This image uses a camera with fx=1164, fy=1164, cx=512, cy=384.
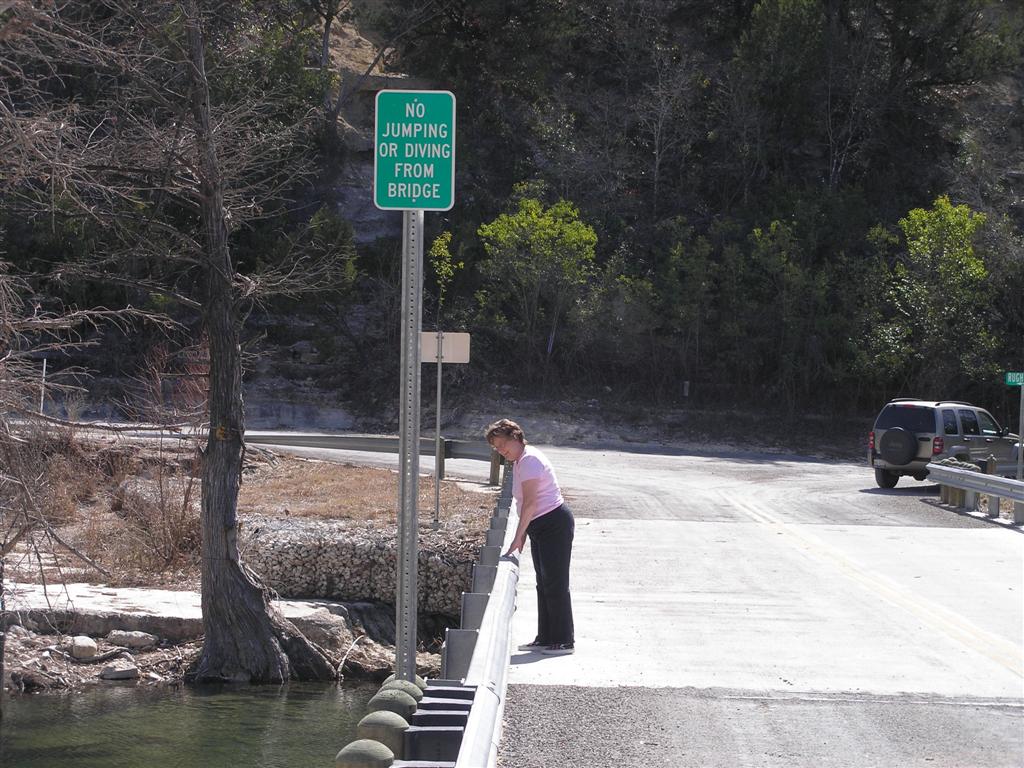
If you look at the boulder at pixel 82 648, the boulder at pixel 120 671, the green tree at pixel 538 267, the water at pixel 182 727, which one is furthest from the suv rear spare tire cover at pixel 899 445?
the green tree at pixel 538 267

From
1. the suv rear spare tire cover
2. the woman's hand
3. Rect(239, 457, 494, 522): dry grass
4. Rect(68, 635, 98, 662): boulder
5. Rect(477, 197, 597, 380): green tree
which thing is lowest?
Rect(68, 635, 98, 662): boulder

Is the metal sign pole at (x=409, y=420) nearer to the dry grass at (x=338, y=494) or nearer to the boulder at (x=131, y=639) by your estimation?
the boulder at (x=131, y=639)

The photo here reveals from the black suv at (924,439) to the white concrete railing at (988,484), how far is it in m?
2.16

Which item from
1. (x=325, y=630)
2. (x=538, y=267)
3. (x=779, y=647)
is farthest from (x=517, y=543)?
(x=538, y=267)

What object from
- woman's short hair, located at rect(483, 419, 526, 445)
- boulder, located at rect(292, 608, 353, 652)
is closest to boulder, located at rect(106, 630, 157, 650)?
boulder, located at rect(292, 608, 353, 652)

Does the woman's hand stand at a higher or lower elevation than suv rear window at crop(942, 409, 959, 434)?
lower

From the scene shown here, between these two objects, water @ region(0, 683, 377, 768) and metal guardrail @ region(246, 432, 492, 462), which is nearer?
water @ region(0, 683, 377, 768)

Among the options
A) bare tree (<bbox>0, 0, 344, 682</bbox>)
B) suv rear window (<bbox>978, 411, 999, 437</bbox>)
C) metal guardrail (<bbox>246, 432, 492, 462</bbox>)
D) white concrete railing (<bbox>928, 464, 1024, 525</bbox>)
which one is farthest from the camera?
metal guardrail (<bbox>246, 432, 492, 462</bbox>)

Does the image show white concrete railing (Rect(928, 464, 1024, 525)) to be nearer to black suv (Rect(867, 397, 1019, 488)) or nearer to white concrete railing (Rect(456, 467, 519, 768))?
black suv (Rect(867, 397, 1019, 488))

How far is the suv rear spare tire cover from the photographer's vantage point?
2409 centimetres

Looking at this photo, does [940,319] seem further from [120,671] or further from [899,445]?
[120,671]

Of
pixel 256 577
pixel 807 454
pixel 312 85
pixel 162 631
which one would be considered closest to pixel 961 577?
pixel 256 577

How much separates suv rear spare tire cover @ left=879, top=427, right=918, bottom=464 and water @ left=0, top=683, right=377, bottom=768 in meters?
13.6

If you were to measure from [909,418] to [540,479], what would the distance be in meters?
17.6
